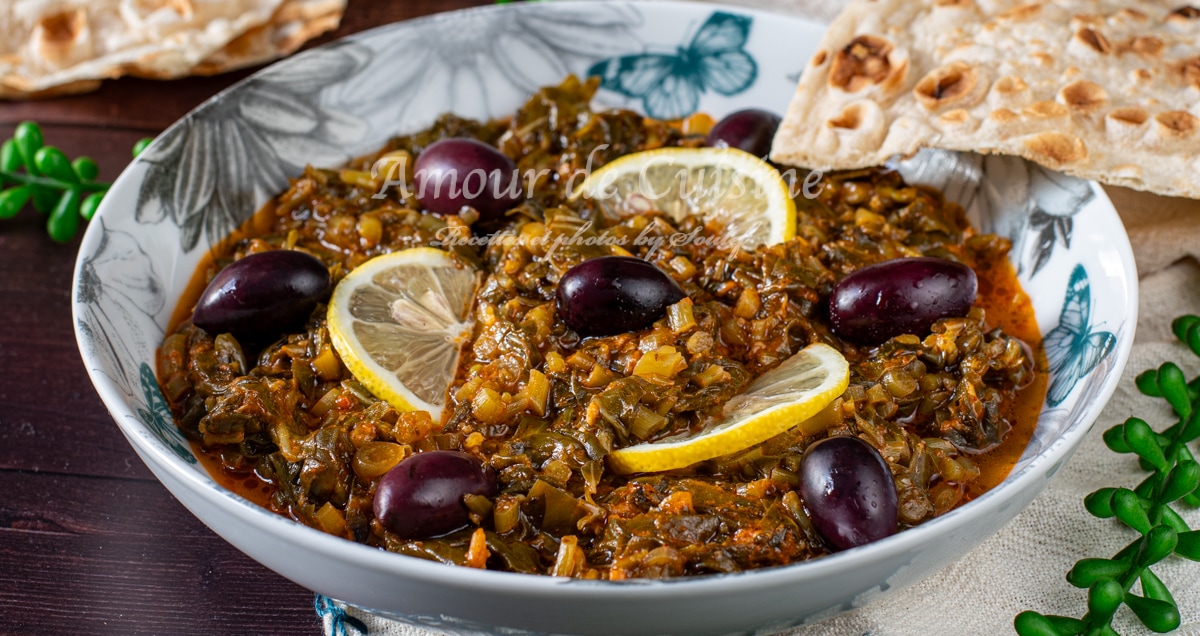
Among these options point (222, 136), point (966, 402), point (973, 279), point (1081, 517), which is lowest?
point (1081, 517)

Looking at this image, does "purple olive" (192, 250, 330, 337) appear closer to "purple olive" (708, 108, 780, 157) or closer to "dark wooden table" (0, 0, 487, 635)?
"dark wooden table" (0, 0, 487, 635)

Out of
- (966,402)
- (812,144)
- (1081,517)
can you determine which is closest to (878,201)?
(812,144)

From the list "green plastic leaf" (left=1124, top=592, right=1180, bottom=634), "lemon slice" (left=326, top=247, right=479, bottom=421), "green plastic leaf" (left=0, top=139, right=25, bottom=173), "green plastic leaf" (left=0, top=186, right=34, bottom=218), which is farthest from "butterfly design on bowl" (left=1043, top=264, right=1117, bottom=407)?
"green plastic leaf" (left=0, top=139, right=25, bottom=173)

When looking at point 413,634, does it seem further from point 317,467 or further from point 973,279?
point 973,279

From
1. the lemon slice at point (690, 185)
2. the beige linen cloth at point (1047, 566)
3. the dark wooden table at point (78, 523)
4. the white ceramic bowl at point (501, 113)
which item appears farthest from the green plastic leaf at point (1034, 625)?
the dark wooden table at point (78, 523)

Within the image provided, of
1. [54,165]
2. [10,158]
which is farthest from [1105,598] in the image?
[10,158]

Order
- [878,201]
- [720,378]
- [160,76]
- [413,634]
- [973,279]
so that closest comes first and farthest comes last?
[413,634]
[720,378]
[973,279]
[878,201]
[160,76]

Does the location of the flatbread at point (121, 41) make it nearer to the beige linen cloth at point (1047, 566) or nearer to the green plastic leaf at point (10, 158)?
the green plastic leaf at point (10, 158)
